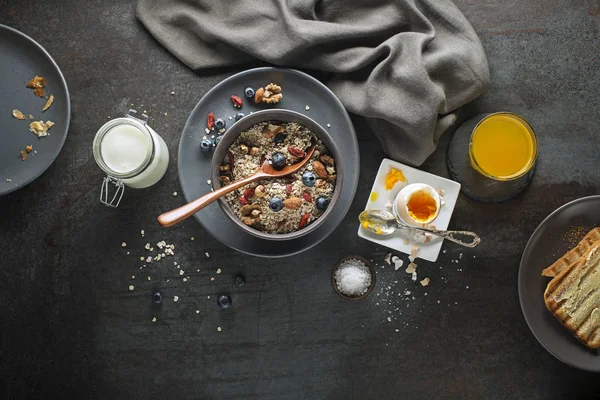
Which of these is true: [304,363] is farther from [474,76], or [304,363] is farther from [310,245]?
[474,76]

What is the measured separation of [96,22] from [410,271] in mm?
1591

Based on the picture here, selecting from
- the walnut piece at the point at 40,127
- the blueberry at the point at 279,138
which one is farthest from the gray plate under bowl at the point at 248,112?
the walnut piece at the point at 40,127

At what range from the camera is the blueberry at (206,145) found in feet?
5.38

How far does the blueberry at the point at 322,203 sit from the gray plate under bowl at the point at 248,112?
74 millimetres

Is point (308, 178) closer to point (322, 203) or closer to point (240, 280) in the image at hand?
point (322, 203)

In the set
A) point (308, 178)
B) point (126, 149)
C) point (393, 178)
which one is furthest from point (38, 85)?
point (393, 178)

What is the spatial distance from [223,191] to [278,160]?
0.72 feet

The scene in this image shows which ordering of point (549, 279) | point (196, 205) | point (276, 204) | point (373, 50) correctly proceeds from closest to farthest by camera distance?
point (196, 205) < point (276, 204) < point (373, 50) < point (549, 279)

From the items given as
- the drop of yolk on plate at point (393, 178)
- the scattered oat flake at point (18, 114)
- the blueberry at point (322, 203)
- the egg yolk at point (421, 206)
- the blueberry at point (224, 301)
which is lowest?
the blueberry at point (224, 301)

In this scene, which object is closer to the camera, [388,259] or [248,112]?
[248,112]

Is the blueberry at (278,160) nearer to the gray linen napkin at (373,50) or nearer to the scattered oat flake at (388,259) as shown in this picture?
the gray linen napkin at (373,50)

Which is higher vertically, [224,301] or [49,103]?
[49,103]

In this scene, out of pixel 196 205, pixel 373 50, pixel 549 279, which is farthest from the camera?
pixel 549 279

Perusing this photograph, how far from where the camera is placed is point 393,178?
1.78m
